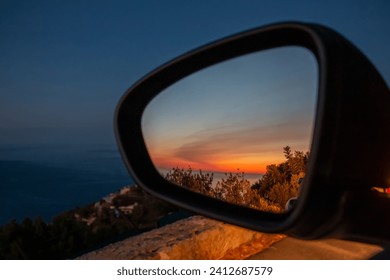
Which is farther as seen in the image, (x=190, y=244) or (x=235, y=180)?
(x=190, y=244)

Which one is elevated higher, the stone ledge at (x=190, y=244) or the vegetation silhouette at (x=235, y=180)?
the vegetation silhouette at (x=235, y=180)

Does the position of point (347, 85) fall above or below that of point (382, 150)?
above

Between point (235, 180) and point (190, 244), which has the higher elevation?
point (235, 180)

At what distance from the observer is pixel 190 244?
4281 millimetres

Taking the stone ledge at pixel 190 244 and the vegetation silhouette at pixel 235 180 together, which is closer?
the vegetation silhouette at pixel 235 180

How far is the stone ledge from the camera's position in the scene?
406cm

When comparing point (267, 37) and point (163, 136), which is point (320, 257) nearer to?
point (163, 136)

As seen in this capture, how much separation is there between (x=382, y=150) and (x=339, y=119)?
195mm

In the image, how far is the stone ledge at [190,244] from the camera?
4059 mm

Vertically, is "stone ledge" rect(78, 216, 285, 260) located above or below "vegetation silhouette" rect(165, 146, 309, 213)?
below

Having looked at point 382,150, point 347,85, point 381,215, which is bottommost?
point 381,215

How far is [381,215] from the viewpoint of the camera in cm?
96

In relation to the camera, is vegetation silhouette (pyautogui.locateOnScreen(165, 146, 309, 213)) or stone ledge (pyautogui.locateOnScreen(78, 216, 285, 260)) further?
stone ledge (pyautogui.locateOnScreen(78, 216, 285, 260))
